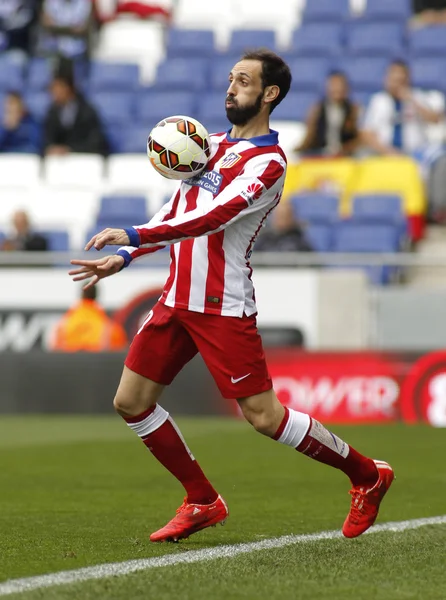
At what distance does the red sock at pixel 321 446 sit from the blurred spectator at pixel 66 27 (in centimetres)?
1507

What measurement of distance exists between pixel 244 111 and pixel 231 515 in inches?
83.5

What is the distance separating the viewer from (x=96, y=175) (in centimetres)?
1766

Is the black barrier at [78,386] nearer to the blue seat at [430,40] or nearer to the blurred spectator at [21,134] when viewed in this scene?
the blurred spectator at [21,134]

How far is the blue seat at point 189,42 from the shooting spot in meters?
19.6

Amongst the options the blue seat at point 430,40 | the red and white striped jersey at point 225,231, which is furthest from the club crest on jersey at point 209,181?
the blue seat at point 430,40

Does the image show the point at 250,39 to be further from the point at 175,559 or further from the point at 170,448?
the point at 175,559

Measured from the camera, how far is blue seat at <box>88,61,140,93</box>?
19.2 m

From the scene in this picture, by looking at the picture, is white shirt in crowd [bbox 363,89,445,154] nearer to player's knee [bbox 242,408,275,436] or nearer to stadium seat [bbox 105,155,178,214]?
stadium seat [bbox 105,155,178,214]

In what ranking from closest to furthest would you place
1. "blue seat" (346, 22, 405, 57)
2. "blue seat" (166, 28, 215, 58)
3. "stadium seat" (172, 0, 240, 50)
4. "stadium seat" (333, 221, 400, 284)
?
1. "stadium seat" (333, 221, 400, 284)
2. "blue seat" (346, 22, 405, 57)
3. "blue seat" (166, 28, 215, 58)
4. "stadium seat" (172, 0, 240, 50)

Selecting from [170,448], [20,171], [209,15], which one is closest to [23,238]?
[20,171]

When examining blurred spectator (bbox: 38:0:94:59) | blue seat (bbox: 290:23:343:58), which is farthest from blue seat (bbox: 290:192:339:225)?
blurred spectator (bbox: 38:0:94:59)

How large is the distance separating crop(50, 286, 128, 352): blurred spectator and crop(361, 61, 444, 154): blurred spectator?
14.3ft

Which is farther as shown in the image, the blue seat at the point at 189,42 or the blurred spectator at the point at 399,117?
the blue seat at the point at 189,42

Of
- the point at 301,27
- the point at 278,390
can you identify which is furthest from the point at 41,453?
the point at 301,27
